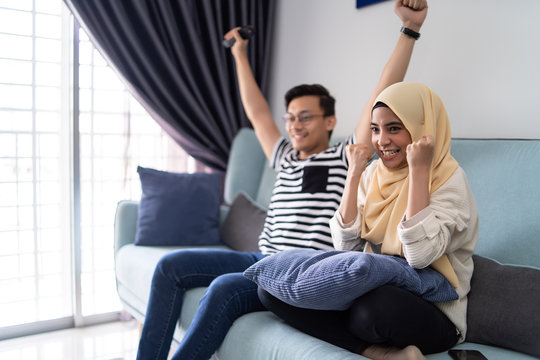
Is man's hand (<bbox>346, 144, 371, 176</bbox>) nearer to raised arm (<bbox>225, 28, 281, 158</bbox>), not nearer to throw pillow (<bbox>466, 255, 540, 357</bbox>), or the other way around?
throw pillow (<bbox>466, 255, 540, 357</bbox>)

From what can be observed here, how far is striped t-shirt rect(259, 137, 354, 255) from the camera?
5.74 feet

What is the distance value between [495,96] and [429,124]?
671 mm

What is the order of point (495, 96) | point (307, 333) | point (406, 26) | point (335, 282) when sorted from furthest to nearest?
point (495, 96)
point (406, 26)
point (307, 333)
point (335, 282)

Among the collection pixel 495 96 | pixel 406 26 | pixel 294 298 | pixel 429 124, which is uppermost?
pixel 406 26

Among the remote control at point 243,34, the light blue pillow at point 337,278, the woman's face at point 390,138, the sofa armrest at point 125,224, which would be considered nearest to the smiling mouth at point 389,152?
the woman's face at point 390,138

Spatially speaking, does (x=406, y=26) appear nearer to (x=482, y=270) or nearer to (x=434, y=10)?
(x=434, y=10)

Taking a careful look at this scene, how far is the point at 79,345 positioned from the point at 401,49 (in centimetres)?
207

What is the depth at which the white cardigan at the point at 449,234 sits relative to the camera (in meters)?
1.16

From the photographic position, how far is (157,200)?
91.6 inches

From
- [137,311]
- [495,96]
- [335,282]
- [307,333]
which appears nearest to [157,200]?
[137,311]

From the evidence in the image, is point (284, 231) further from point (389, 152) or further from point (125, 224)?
point (125, 224)

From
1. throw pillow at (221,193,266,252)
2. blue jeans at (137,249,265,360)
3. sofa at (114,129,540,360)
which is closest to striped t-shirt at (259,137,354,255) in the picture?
blue jeans at (137,249,265,360)

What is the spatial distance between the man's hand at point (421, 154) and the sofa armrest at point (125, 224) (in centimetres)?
160

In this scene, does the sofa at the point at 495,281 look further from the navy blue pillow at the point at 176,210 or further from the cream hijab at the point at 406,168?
the navy blue pillow at the point at 176,210
